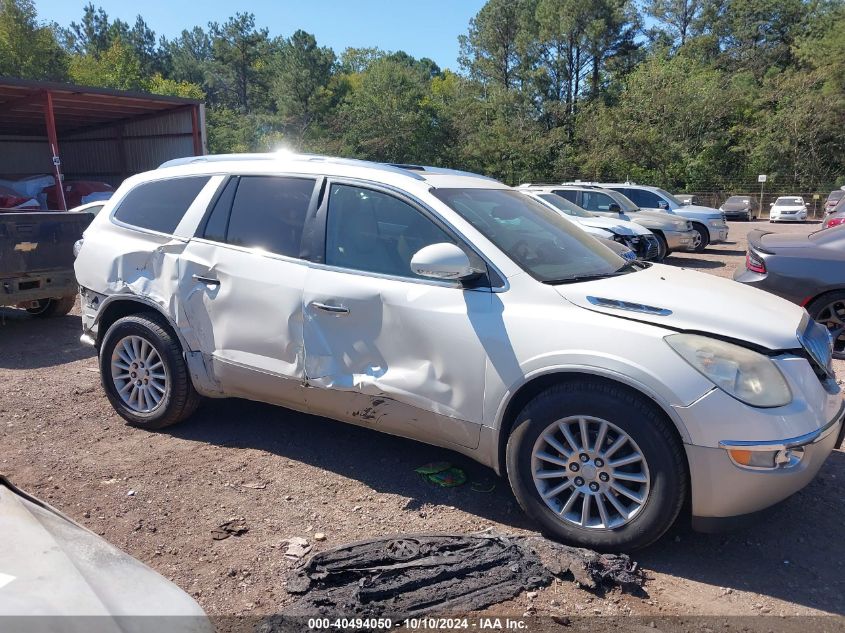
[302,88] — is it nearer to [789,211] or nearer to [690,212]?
[789,211]

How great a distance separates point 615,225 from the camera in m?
13.3

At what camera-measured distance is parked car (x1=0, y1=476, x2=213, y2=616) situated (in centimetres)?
160

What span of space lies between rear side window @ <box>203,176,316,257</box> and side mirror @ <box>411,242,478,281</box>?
0.98m

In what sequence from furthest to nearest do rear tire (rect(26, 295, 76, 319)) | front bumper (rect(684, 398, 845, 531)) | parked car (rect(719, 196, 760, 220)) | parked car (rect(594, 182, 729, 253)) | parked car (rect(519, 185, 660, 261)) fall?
parked car (rect(719, 196, 760, 220)) < parked car (rect(594, 182, 729, 253)) < parked car (rect(519, 185, 660, 261)) < rear tire (rect(26, 295, 76, 319)) < front bumper (rect(684, 398, 845, 531))

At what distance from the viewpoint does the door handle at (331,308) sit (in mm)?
3672

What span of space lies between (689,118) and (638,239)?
36033 mm

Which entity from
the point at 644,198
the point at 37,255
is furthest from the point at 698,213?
the point at 37,255

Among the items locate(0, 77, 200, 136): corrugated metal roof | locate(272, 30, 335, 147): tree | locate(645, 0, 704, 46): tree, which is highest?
locate(645, 0, 704, 46): tree

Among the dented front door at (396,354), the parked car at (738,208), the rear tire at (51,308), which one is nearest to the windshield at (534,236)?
the dented front door at (396,354)

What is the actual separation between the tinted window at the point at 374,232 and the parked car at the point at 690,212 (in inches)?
547

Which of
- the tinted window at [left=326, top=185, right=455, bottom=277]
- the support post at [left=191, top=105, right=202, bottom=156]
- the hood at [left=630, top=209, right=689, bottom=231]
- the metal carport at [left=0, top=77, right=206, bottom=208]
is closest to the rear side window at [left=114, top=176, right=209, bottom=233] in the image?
the tinted window at [left=326, top=185, right=455, bottom=277]

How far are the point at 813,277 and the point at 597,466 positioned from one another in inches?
185

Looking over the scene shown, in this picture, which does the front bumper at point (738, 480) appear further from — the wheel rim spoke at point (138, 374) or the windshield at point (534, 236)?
the wheel rim spoke at point (138, 374)

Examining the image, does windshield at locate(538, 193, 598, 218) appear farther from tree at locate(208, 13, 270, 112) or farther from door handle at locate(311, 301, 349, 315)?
tree at locate(208, 13, 270, 112)
